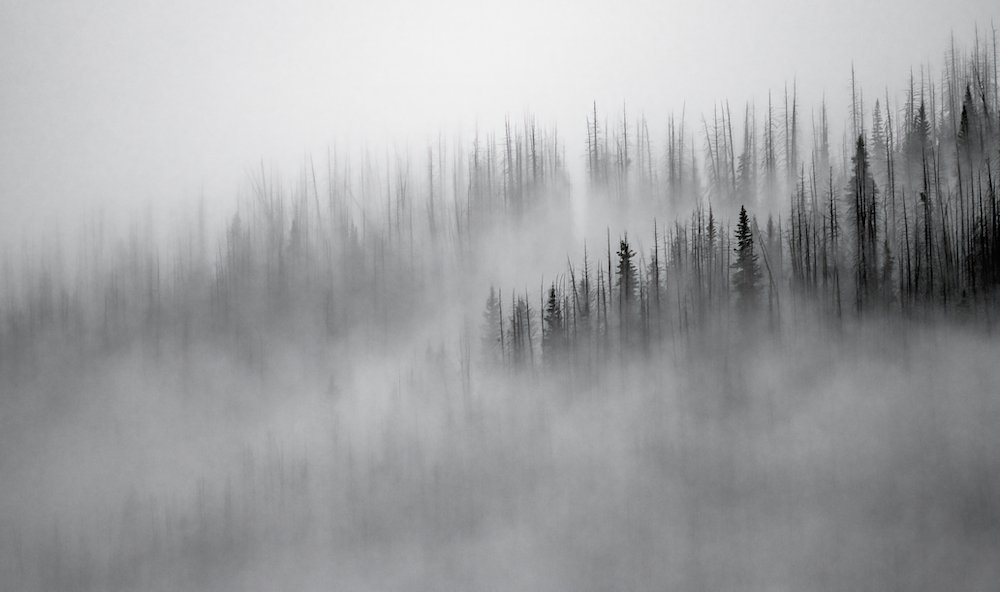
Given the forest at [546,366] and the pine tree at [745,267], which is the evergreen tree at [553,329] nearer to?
the forest at [546,366]

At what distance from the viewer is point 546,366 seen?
12039 mm

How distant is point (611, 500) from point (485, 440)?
220 centimetres

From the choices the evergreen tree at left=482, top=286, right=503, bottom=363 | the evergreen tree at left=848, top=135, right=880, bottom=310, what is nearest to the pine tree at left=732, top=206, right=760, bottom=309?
the evergreen tree at left=848, top=135, right=880, bottom=310

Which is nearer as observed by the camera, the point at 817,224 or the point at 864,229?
the point at 817,224

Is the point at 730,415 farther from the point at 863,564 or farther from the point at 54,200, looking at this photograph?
the point at 54,200

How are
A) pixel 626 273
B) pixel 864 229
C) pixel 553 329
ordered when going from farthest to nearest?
1. pixel 553 329
2. pixel 626 273
3. pixel 864 229

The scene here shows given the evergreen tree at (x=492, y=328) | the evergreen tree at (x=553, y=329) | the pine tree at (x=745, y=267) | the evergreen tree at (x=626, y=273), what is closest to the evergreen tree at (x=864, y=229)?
the pine tree at (x=745, y=267)

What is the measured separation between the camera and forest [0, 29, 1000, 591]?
11320mm

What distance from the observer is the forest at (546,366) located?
1132cm

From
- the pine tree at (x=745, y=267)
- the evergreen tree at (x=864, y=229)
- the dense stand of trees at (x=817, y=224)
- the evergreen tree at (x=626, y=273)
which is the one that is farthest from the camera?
the evergreen tree at (x=626, y=273)

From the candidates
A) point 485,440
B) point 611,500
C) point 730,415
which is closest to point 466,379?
point 485,440

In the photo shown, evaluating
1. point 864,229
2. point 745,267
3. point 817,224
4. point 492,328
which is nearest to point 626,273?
point 745,267

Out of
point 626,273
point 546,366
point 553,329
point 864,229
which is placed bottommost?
point 546,366

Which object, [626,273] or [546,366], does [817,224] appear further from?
[546,366]
